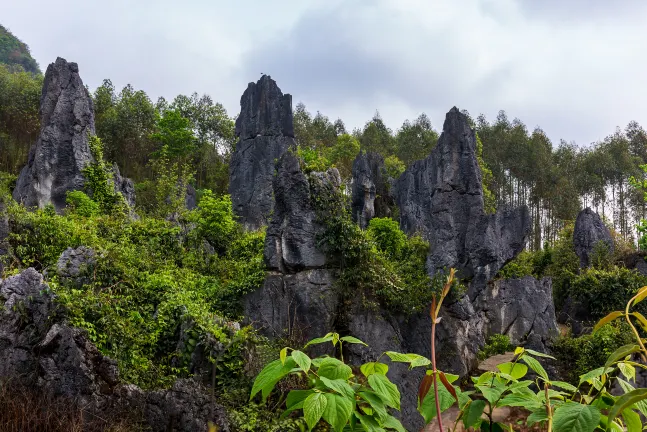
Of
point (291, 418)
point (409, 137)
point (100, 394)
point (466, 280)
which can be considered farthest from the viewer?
point (409, 137)

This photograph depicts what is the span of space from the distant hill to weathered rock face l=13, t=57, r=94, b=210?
50.0 meters

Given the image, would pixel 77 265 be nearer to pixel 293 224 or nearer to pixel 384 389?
pixel 293 224

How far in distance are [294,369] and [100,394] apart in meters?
6.34

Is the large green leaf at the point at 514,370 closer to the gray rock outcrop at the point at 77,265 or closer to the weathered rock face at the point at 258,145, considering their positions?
the gray rock outcrop at the point at 77,265

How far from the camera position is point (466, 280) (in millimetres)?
16562

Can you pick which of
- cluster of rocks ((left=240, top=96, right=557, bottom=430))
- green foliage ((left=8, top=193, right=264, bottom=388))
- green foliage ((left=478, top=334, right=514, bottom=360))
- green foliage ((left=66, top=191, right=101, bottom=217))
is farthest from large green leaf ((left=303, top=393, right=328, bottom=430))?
green foliage ((left=66, top=191, right=101, bottom=217))

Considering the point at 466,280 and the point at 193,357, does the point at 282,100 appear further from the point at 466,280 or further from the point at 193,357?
the point at 193,357

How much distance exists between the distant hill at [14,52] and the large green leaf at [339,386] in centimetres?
7298

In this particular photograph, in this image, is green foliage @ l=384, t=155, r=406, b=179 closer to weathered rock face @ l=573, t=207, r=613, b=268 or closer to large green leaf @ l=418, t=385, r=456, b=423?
weathered rock face @ l=573, t=207, r=613, b=268

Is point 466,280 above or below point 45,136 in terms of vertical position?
below

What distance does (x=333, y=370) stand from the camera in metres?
1.10

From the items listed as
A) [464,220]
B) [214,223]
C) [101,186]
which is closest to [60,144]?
[101,186]

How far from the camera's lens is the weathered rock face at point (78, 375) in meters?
6.14

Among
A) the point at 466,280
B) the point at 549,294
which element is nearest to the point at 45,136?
the point at 466,280
